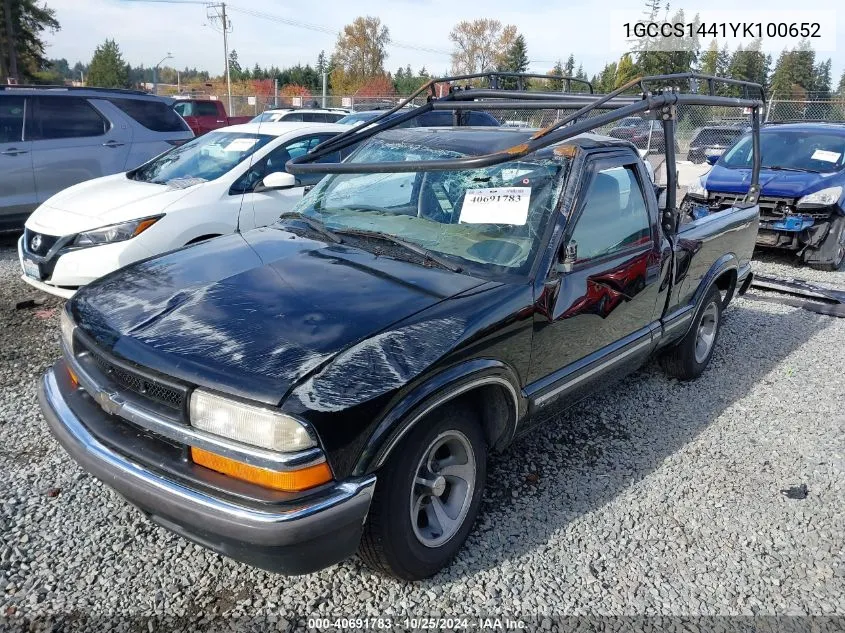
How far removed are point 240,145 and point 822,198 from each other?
7048mm

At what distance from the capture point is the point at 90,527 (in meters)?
2.90

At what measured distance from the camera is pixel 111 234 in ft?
16.7

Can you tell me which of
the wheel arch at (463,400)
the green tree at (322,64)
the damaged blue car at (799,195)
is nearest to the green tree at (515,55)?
the green tree at (322,64)

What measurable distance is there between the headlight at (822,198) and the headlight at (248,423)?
8.13m

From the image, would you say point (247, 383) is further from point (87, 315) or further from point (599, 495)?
point (599, 495)

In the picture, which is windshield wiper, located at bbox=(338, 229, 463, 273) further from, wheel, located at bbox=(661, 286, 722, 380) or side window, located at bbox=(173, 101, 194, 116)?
side window, located at bbox=(173, 101, 194, 116)

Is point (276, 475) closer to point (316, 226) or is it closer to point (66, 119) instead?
point (316, 226)

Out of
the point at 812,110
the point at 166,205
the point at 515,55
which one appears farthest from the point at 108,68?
the point at 166,205

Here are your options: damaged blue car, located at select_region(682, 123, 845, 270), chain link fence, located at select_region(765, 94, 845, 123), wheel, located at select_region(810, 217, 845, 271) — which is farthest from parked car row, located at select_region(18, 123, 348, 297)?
chain link fence, located at select_region(765, 94, 845, 123)

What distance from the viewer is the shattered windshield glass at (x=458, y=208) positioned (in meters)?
3.07

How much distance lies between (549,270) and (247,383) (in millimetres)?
1515

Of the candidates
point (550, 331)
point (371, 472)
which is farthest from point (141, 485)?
point (550, 331)

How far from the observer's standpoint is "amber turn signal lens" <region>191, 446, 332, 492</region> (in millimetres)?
2092

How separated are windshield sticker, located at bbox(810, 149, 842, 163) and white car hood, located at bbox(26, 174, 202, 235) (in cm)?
810
